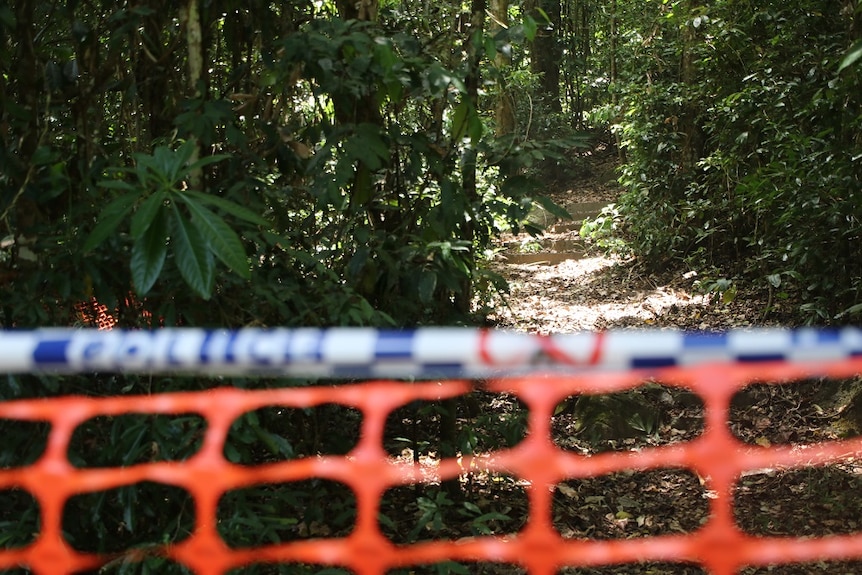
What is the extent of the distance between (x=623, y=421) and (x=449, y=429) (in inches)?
59.8

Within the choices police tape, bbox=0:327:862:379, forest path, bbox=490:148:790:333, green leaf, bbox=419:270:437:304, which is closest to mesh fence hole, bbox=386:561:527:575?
green leaf, bbox=419:270:437:304

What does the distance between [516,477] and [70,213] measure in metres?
2.34

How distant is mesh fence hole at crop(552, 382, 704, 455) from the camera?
4.37 meters

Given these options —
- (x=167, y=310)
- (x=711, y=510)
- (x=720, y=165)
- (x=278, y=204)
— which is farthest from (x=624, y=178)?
(x=167, y=310)

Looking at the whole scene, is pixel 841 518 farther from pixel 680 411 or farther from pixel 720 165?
pixel 720 165

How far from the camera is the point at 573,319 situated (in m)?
6.56

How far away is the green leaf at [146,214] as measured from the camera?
1.75 metres

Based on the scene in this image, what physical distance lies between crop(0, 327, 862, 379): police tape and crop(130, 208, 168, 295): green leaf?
581 millimetres

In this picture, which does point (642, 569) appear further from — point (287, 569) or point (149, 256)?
point (149, 256)

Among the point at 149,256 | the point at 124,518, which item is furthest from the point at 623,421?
the point at 149,256

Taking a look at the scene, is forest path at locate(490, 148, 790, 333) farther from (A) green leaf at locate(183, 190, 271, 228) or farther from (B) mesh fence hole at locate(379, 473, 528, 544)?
(A) green leaf at locate(183, 190, 271, 228)

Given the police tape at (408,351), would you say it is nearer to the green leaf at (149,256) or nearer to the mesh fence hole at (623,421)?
the green leaf at (149,256)

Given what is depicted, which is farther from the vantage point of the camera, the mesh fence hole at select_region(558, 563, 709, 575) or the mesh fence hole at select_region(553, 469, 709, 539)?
the mesh fence hole at select_region(553, 469, 709, 539)

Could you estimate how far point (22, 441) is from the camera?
227 cm
